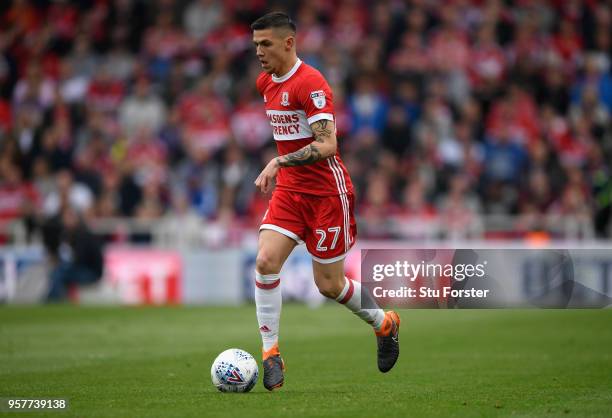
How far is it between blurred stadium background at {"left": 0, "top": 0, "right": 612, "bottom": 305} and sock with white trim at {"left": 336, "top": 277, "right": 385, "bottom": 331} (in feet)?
33.7

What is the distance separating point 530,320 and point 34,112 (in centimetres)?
1196

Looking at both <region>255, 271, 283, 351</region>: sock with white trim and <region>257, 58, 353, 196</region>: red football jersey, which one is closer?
<region>257, 58, 353, 196</region>: red football jersey

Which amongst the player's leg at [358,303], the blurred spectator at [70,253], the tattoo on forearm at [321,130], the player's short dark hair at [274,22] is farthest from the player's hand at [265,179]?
the blurred spectator at [70,253]

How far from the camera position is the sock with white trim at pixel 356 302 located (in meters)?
9.24

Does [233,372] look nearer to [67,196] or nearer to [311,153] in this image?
[311,153]

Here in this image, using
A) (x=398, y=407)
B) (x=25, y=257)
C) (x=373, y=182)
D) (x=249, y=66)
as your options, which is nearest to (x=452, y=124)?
(x=373, y=182)

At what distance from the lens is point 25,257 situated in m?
20.8

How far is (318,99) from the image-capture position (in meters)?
8.77

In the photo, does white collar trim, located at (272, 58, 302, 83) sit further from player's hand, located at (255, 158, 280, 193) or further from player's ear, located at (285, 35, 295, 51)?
player's hand, located at (255, 158, 280, 193)

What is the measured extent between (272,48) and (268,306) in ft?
6.51

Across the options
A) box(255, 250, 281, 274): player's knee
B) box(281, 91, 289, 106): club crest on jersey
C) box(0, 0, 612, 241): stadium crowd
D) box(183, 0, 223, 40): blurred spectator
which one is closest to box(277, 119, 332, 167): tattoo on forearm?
box(281, 91, 289, 106): club crest on jersey

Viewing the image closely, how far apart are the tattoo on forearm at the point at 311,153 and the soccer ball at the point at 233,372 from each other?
1.48m

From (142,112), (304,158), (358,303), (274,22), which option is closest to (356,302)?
(358,303)

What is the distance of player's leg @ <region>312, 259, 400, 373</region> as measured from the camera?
9.14 metres
